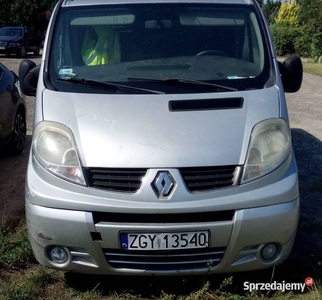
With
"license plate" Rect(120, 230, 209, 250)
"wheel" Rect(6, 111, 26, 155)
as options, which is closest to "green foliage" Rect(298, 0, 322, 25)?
"wheel" Rect(6, 111, 26, 155)

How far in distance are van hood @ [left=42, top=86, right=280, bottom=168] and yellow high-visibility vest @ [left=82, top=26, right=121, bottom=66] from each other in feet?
1.93

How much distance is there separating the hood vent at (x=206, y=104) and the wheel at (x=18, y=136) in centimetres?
378

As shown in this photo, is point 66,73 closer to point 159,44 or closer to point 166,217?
point 159,44

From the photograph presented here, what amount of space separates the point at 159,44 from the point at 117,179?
1508 millimetres

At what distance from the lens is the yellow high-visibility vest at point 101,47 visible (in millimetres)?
4324

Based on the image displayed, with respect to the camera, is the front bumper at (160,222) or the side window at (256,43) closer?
the front bumper at (160,222)

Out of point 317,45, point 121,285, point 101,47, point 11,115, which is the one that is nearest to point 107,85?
point 101,47

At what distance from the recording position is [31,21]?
139ft

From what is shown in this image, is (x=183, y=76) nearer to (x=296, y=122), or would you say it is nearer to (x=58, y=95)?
(x=58, y=95)

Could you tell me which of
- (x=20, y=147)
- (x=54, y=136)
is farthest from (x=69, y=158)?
(x=20, y=147)

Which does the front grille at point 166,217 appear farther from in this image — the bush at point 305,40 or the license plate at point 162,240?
the bush at point 305,40

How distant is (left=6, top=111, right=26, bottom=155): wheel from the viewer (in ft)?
23.0

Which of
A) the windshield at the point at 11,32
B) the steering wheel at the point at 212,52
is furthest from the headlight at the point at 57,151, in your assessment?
the windshield at the point at 11,32

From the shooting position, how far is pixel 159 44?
14.4ft
